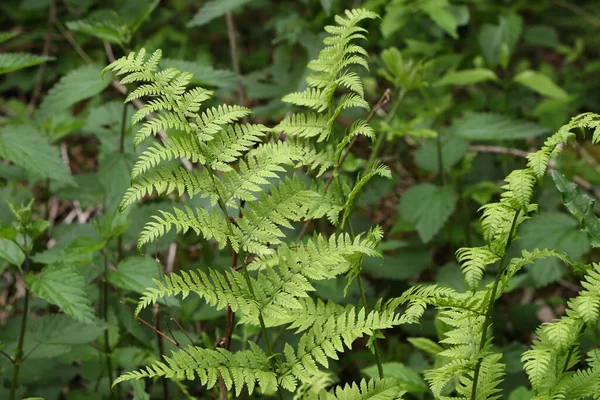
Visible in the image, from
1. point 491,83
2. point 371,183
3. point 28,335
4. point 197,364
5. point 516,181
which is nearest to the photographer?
point 516,181

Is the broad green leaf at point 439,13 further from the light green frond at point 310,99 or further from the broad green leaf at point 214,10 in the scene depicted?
the light green frond at point 310,99

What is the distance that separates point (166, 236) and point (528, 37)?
294 centimetres

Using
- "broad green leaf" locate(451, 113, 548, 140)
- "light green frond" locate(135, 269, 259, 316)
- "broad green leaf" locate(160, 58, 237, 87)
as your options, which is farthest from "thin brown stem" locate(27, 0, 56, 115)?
"light green frond" locate(135, 269, 259, 316)

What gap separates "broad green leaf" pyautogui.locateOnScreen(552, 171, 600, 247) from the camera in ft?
5.04

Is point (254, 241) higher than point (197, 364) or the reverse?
higher

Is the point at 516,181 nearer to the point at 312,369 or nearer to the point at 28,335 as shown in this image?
the point at 312,369

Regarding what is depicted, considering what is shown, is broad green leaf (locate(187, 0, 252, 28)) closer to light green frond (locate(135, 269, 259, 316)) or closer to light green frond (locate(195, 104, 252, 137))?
light green frond (locate(195, 104, 252, 137))

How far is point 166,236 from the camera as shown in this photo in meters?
2.70

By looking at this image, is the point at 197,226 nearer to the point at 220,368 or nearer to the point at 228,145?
the point at 228,145

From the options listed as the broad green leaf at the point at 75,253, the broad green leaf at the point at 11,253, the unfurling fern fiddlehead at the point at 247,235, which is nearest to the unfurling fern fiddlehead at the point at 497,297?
the unfurling fern fiddlehead at the point at 247,235

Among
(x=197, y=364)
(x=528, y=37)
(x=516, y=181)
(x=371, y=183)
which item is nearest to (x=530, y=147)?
(x=528, y=37)

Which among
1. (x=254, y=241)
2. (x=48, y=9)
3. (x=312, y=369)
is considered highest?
(x=48, y=9)

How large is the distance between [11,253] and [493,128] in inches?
83.4

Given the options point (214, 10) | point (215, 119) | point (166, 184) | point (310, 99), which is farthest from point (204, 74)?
point (166, 184)
